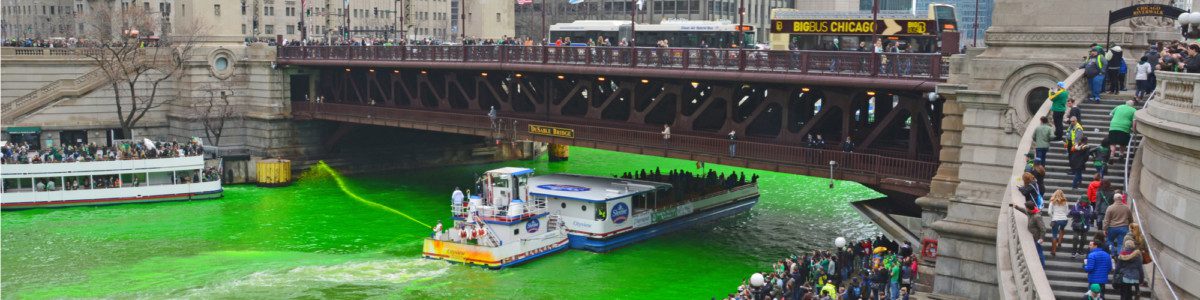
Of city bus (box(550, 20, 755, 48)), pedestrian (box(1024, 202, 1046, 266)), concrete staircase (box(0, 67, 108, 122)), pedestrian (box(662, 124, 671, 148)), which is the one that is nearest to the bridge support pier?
city bus (box(550, 20, 755, 48))

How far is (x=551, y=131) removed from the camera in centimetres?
5159

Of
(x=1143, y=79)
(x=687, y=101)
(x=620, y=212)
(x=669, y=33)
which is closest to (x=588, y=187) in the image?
(x=620, y=212)

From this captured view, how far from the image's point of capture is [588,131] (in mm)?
50094

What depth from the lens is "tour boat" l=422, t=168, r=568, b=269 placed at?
43312 millimetres

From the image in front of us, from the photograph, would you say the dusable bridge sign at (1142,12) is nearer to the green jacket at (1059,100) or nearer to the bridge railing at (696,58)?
the green jacket at (1059,100)

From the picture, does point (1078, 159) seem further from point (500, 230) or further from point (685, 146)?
point (500, 230)

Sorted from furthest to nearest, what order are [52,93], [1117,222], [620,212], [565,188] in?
[52,93]
[565,188]
[620,212]
[1117,222]

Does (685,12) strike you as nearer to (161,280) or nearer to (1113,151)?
(161,280)

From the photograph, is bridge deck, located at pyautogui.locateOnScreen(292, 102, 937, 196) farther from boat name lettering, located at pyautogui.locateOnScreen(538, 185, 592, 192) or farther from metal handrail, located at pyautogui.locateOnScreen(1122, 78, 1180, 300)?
metal handrail, located at pyautogui.locateOnScreen(1122, 78, 1180, 300)

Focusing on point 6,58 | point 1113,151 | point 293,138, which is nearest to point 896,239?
point 1113,151

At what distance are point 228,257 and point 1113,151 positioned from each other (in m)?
32.8

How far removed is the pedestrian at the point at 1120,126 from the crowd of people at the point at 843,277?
9176 millimetres

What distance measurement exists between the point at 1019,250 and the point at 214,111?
58168 mm

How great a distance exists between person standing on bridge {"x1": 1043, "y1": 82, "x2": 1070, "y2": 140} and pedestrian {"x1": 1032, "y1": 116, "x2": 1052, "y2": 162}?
123cm
